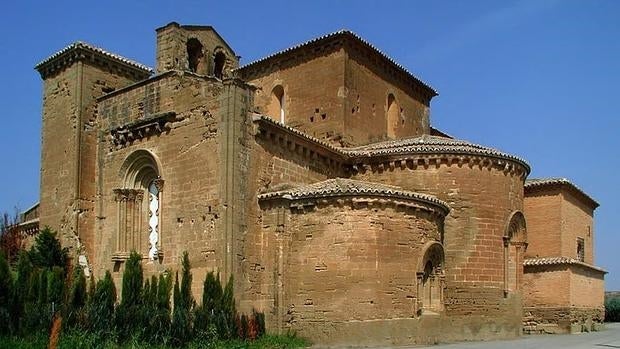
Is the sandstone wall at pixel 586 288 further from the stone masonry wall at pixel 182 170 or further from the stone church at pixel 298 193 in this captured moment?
the stone masonry wall at pixel 182 170

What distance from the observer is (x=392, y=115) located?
26.0 m

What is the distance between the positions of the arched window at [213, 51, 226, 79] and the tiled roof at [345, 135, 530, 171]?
4.61m

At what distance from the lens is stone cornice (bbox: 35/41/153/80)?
21125 millimetres

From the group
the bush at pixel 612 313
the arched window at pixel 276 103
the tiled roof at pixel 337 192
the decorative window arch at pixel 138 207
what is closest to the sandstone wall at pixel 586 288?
the tiled roof at pixel 337 192

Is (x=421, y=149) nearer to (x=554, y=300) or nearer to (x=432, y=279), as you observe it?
(x=432, y=279)

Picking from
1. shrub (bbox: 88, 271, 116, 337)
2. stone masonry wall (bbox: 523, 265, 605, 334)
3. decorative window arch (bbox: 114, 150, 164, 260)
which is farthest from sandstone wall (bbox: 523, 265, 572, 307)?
shrub (bbox: 88, 271, 116, 337)

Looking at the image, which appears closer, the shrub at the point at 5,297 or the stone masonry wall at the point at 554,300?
the shrub at the point at 5,297

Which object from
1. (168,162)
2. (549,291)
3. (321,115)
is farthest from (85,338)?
(549,291)

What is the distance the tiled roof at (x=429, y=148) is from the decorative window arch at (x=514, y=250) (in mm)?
1882

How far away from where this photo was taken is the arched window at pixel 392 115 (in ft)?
Answer: 84.6

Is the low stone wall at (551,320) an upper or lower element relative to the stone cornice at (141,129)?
lower

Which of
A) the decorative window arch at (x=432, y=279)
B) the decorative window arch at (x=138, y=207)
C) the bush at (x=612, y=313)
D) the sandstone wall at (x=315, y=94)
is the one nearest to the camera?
the decorative window arch at (x=432, y=279)

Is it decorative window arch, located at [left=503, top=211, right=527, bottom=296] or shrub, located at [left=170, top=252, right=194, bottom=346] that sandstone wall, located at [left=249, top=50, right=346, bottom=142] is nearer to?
decorative window arch, located at [left=503, top=211, right=527, bottom=296]

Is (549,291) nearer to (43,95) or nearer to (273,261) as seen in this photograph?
(273,261)
